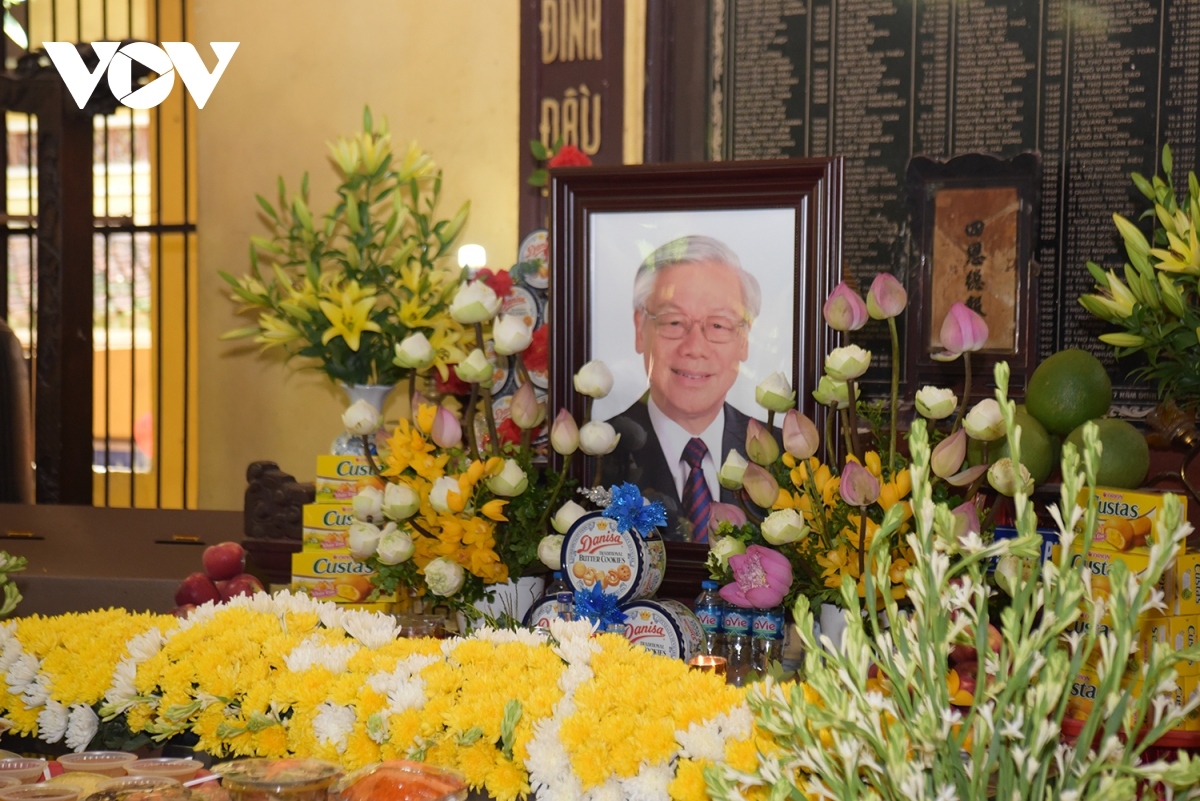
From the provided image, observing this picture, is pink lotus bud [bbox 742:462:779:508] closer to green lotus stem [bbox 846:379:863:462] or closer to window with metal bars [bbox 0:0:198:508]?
green lotus stem [bbox 846:379:863:462]

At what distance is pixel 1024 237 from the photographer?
223 cm

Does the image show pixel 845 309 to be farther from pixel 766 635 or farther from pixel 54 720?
pixel 54 720

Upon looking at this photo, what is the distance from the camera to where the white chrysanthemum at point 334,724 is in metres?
0.95

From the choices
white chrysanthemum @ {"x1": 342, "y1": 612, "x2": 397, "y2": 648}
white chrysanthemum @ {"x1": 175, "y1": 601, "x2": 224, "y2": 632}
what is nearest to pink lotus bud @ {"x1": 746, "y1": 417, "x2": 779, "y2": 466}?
white chrysanthemum @ {"x1": 342, "y1": 612, "x2": 397, "y2": 648}

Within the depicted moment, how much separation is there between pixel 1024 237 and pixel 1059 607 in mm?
1843

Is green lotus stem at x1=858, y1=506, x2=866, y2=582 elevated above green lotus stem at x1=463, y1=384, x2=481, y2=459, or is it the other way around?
green lotus stem at x1=463, y1=384, x2=481, y2=459

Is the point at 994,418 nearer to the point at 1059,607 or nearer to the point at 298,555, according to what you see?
the point at 1059,607

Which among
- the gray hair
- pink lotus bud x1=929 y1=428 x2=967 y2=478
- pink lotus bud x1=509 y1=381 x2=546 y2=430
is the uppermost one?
the gray hair

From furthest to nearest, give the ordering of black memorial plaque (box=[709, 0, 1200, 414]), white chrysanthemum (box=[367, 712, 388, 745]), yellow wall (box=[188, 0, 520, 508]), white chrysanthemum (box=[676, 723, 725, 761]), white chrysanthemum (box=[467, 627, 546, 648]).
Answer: yellow wall (box=[188, 0, 520, 508])
black memorial plaque (box=[709, 0, 1200, 414])
white chrysanthemum (box=[467, 627, 546, 648])
white chrysanthemum (box=[367, 712, 388, 745])
white chrysanthemum (box=[676, 723, 725, 761])

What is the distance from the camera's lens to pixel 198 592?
1.44m

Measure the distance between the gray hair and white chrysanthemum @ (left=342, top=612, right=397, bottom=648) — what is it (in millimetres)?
522

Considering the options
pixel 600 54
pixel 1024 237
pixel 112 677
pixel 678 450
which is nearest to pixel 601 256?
pixel 678 450

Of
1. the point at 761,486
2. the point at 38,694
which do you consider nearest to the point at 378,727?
the point at 38,694

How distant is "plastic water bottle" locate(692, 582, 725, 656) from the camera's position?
1.26m
